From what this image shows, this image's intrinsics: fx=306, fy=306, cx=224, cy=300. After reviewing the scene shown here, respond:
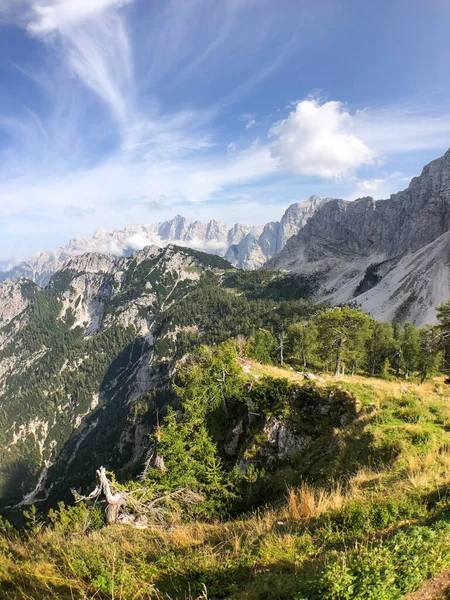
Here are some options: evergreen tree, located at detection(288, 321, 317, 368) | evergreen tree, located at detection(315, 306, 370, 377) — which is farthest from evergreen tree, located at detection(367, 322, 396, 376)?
evergreen tree, located at detection(315, 306, 370, 377)

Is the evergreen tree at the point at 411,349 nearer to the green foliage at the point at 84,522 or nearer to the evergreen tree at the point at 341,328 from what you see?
the evergreen tree at the point at 341,328

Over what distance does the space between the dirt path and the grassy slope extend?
13 centimetres

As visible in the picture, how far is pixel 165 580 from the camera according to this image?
6.70 m

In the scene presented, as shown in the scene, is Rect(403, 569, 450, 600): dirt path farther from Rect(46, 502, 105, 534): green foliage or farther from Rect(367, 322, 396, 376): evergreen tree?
Rect(367, 322, 396, 376): evergreen tree

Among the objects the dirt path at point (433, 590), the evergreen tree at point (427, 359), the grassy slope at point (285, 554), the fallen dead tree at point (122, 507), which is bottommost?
the evergreen tree at point (427, 359)

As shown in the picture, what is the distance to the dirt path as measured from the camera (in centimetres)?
499

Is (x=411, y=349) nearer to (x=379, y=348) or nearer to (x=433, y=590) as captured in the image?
(x=379, y=348)

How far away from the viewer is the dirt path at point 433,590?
4992 mm

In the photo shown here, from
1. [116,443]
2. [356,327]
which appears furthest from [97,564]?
[116,443]

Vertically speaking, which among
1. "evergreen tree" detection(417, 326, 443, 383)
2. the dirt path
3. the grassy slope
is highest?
the dirt path

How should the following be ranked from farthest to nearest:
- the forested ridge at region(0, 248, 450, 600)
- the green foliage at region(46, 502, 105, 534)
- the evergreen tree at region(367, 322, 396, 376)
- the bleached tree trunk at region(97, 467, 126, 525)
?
the evergreen tree at region(367, 322, 396, 376)
the green foliage at region(46, 502, 105, 534)
the bleached tree trunk at region(97, 467, 126, 525)
the forested ridge at region(0, 248, 450, 600)

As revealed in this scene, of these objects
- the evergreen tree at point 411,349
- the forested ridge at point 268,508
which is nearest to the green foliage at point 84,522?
the forested ridge at point 268,508

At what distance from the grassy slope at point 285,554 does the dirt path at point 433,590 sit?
13cm

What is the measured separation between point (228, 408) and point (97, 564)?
1054 inches
